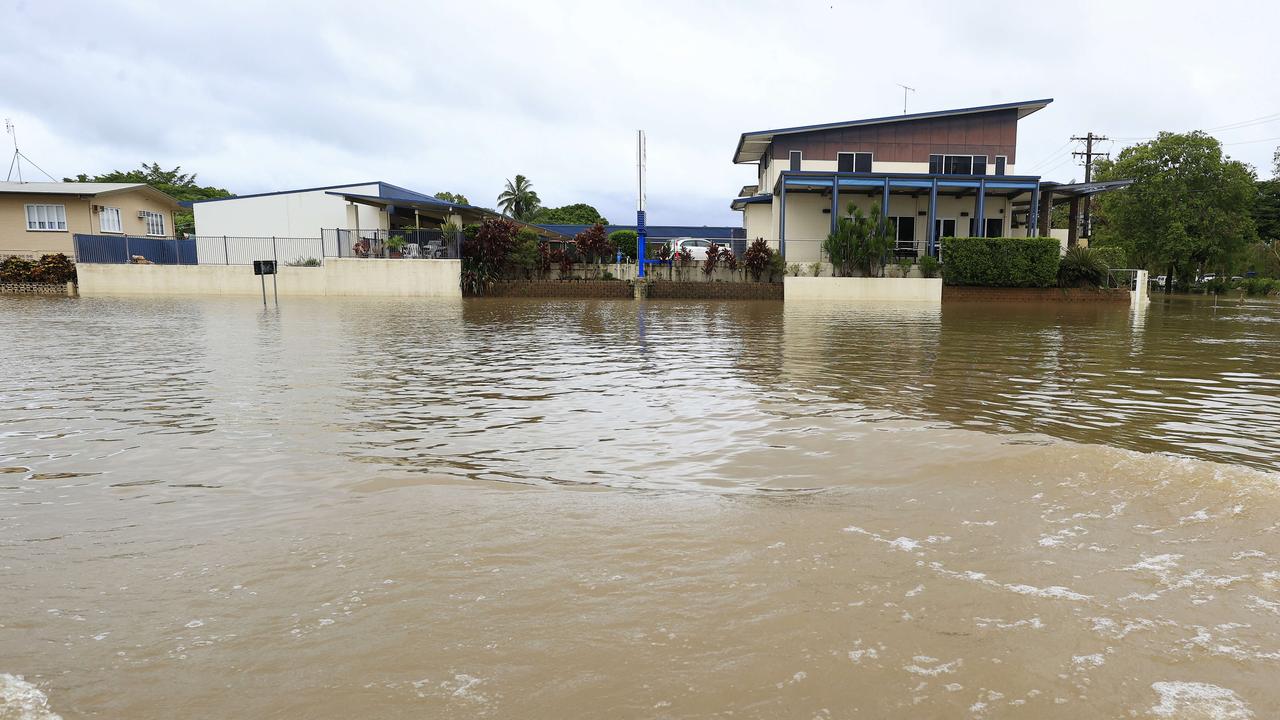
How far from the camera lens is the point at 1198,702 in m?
2.51

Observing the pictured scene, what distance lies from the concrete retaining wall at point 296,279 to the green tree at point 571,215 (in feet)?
161

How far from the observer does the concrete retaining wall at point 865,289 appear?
31703 millimetres

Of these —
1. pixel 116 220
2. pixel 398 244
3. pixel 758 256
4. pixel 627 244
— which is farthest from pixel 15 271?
pixel 758 256

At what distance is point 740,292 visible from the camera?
32.5 meters

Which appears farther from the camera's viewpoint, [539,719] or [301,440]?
[301,440]

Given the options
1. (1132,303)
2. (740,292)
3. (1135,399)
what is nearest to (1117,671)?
(1135,399)

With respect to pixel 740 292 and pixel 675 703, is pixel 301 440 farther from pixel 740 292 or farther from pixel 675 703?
pixel 740 292

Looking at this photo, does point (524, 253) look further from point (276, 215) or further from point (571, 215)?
point (571, 215)

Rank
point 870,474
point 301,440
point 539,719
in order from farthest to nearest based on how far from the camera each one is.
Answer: point 301,440, point 870,474, point 539,719

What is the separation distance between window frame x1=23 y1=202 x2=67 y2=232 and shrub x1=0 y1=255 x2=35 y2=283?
157 inches

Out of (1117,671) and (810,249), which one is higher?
(810,249)

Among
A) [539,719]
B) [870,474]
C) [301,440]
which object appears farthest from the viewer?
[301,440]

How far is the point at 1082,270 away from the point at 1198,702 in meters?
33.6

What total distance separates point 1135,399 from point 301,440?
8.17 metres
